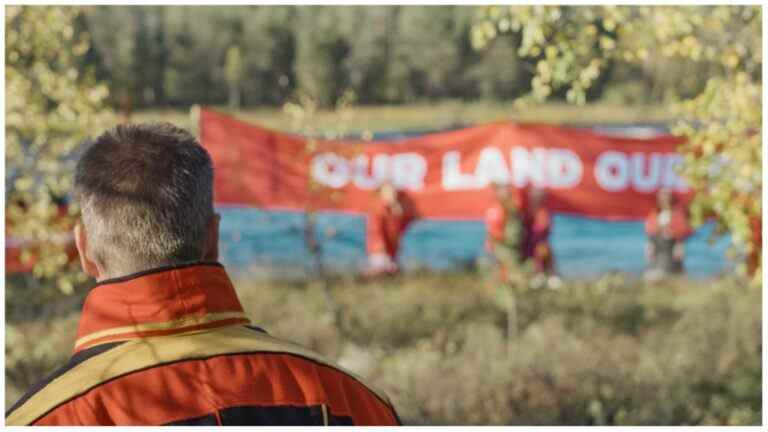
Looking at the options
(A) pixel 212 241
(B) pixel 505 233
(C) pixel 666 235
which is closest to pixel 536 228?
(B) pixel 505 233

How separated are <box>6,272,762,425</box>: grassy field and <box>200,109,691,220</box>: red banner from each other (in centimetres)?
71

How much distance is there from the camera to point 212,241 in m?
1.54

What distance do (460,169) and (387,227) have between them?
0.81 m

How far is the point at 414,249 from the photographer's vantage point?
8.23 m

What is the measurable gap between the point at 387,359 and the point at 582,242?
2.36 metres

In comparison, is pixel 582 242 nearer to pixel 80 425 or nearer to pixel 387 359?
pixel 387 359

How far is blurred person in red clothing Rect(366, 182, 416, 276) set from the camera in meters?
7.79

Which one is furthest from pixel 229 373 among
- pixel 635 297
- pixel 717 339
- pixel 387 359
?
pixel 635 297

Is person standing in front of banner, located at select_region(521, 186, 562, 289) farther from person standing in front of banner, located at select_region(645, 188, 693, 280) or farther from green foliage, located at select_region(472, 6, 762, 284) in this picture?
green foliage, located at select_region(472, 6, 762, 284)

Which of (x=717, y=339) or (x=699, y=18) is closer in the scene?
(x=699, y=18)

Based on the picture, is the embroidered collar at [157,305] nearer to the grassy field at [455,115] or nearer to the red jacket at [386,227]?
the red jacket at [386,227]

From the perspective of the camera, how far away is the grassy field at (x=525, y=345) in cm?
567

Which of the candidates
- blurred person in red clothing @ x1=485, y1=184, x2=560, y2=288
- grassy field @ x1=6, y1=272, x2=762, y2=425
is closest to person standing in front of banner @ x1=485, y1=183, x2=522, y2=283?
blurred person in red clothing @ x1=485, y1=184, x2=560, y2=288

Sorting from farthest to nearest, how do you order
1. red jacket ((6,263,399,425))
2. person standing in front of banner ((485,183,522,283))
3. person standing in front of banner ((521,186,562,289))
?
person standing in front of banner ((521,186,562,289))
person standing in front of banner ((485,183,522,283))
red jacket ((6,263,399,425))
